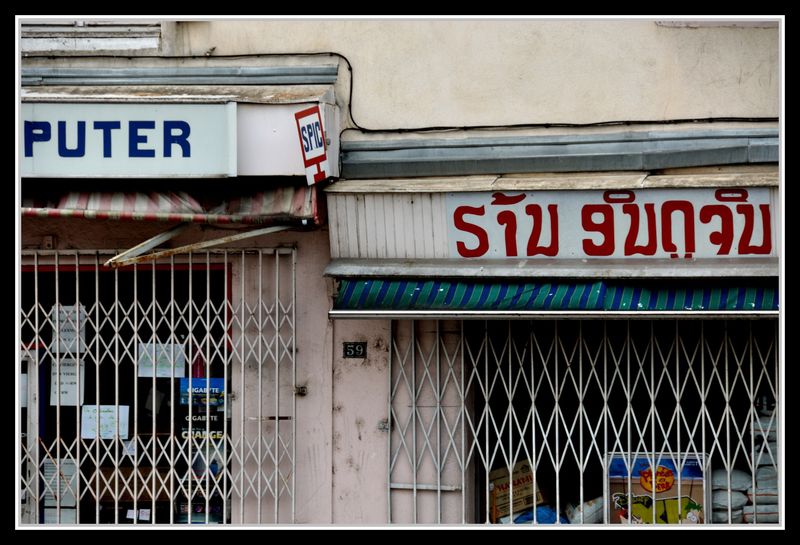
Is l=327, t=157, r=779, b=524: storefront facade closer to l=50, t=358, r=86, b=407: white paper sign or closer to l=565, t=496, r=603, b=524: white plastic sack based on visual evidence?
l=565, t=496, r=603, b=524: white plastic sack

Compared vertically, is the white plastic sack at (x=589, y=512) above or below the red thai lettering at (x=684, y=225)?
below

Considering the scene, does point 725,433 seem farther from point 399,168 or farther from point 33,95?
point 33,95

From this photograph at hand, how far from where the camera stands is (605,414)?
7.29 meters

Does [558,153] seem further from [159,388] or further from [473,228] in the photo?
[159,388]

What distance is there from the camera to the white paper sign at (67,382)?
7578 mm

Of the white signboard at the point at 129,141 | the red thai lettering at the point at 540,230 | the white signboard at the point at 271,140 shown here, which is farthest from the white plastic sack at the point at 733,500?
the white signboard at the point at 129,141

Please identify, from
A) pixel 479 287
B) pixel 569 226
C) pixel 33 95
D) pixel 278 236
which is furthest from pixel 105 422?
pixel 569 226

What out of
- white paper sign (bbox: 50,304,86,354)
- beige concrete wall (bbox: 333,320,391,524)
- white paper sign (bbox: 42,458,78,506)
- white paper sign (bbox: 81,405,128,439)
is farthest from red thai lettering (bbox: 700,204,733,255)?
white paper sign (bbox: 42,458,78,506)

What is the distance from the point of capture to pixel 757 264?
6.76 m

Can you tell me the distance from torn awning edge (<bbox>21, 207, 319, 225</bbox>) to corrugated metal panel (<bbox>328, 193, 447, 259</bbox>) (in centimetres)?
22

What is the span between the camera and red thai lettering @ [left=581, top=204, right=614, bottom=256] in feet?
22.6

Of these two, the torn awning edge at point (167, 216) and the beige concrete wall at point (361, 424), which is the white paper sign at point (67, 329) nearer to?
the torn awning edge at point (167, 216)

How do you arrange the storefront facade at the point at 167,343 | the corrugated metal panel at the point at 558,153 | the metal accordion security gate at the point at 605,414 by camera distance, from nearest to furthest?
the corrugated metal panel at the point at 558,153
the storefront facade at the point at 167,343
the metal accordion security gate at the point at 605,414

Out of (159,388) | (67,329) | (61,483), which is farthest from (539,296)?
(61,483)
